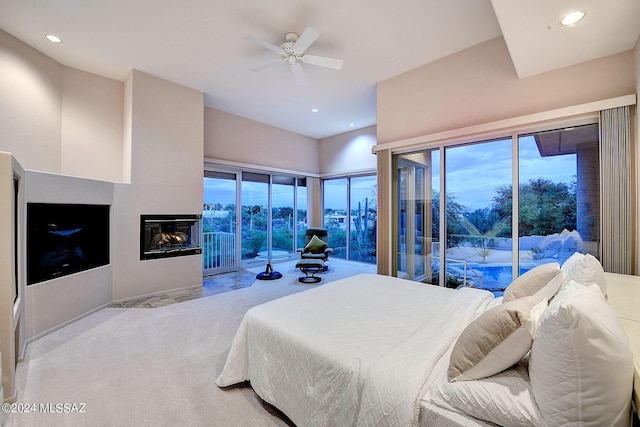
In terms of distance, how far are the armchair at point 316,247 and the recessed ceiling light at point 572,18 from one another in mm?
4254

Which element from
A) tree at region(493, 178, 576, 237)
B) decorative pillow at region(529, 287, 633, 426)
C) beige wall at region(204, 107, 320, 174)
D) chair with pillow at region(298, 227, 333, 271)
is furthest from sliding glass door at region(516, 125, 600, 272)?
beige wall at region(204, 107, 320, 174)

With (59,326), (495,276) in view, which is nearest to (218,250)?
(59,326)

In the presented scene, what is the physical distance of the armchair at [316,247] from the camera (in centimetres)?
529

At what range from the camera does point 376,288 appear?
96.3 inches

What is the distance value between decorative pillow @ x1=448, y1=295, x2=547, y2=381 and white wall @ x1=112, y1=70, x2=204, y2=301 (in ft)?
13.7

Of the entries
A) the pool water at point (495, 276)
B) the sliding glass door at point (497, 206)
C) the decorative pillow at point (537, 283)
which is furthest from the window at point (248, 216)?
the decorative pillow at point (537, 283)

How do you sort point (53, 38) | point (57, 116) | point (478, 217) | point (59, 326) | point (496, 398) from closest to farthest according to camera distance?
point (496, 398) < point (59, 326) < point (53, 38) < point (478, 217) < point (57, 116)

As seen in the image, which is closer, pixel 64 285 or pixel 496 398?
pixel 496 398

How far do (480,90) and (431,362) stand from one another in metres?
3.30

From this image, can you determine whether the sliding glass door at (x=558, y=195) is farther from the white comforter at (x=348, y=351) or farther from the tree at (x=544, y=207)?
the white comforter at (x=348, y=351)

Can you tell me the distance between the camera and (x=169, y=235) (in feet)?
13.8

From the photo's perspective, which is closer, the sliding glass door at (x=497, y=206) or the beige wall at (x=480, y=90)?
the beige wall at (x=480, y=90)

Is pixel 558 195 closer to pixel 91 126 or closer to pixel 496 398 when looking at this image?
pixel 496 398

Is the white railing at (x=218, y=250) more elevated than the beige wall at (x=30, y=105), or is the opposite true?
the beige wall at (x=30, y=105)
